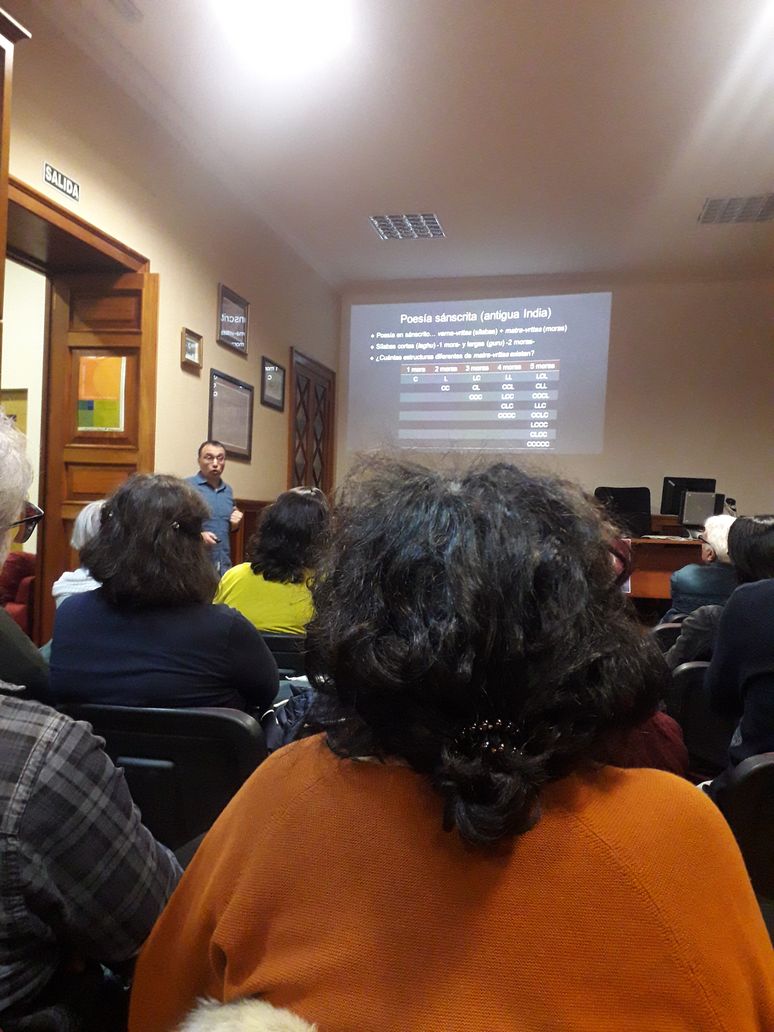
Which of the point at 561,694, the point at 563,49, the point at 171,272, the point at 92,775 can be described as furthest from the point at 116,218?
the point at 561,694

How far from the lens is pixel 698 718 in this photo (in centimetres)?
197

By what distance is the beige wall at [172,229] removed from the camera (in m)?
3.06

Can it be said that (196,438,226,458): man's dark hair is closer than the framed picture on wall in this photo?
Yes

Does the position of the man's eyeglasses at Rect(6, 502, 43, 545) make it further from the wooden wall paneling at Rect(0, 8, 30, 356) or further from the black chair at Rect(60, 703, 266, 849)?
the wooden wall paneling at Rect(0, 8, 30, 356)

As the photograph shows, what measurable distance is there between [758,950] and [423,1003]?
26cm

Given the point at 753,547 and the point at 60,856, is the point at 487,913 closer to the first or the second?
the point at 60,856

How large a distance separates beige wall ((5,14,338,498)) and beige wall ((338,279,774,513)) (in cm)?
250

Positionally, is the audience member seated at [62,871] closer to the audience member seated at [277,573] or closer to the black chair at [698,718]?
the audience member seated at [277,573]

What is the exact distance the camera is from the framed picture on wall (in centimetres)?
468

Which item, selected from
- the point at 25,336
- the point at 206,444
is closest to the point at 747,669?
the point at 206,444

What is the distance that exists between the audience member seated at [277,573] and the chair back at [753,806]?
1233mm

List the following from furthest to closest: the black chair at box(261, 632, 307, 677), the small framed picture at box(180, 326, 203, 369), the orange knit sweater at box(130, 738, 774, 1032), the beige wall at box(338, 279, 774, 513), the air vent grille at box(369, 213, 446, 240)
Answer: the beige wall at box(338, 279, 774, 513) → the air vent grille at box(369, 213, 446, 240) → the small framed picture at box(180, 326, 203, 369) → the black chair at box(261, 632, 307, 677) → the orange knit sweater at box(130, 738, 774, 1032)

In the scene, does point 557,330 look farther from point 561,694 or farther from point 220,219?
point 561,694

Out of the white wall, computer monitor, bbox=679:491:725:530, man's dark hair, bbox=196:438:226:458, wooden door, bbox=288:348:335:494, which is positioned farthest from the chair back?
wooden door, bbox=288:348:335:494
